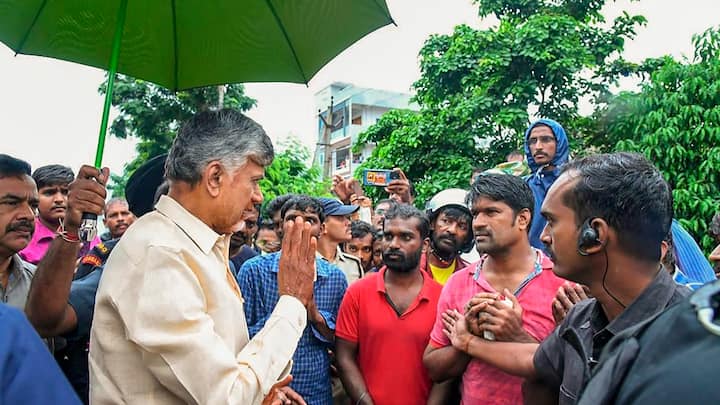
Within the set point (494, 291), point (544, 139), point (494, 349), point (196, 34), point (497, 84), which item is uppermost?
point (497, 84)

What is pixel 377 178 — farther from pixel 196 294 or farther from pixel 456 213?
pixel 196 294

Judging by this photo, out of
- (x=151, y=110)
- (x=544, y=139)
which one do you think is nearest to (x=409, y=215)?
(x=544, y=139)

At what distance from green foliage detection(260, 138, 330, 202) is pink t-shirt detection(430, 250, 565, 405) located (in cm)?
1107

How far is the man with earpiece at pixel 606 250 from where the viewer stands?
1.84m

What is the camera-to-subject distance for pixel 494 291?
2918mm

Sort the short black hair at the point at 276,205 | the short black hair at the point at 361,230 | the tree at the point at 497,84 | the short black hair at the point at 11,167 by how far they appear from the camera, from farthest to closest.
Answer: the tree at the point at 497,84
the short black hair at the point at 361,230
the short black hair at the point at 276,205
the short black hair at the point at 11,167

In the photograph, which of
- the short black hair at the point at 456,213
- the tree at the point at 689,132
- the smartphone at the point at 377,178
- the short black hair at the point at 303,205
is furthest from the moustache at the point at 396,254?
the tree at the point at 689,132

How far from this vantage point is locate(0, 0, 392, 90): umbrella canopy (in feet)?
9.23

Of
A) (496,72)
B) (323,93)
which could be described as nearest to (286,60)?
(496,72)

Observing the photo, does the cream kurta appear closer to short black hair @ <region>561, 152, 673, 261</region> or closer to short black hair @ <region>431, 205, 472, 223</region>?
short black hair @ <region>561, 152, 673, 261</region>

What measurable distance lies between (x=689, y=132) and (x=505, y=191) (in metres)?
6.84

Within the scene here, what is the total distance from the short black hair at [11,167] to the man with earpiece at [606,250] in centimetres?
236

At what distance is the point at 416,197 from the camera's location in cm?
1285

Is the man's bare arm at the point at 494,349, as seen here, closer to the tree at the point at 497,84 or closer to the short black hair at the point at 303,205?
the short black hair at the point at 303,205
